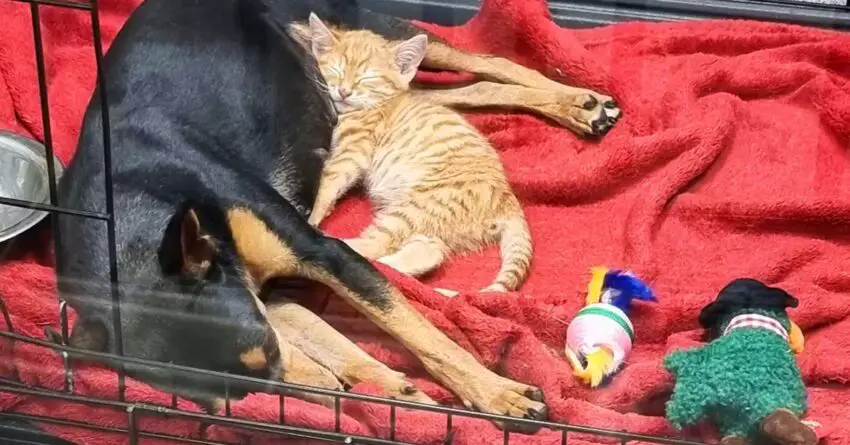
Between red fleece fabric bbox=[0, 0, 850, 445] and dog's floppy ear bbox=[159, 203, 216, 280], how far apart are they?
7.4 inches

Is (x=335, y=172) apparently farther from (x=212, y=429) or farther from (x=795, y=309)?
(x=795, y=309)

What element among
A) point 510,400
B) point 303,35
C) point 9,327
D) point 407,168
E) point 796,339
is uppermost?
point 303,35

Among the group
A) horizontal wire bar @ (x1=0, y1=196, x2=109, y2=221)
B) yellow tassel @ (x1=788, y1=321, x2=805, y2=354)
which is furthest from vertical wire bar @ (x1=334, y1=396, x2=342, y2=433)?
yellow tassel @ (x1=788, y1=321, x2=805, y2=354)

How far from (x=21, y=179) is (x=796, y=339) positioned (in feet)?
4.78

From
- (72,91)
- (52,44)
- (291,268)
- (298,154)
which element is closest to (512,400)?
(291,268)

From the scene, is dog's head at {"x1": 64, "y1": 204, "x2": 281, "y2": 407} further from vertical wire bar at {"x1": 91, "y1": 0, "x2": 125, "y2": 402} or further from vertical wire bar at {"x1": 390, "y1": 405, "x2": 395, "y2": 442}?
vertical wire bar at {"x1": 390, "y1": 405, "x2": 395, "y2": 442}

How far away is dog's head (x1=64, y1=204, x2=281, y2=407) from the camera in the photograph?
1.69 metres

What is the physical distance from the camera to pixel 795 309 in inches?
Answer: 74.7

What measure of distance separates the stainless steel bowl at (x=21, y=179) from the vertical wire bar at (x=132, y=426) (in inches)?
18.2

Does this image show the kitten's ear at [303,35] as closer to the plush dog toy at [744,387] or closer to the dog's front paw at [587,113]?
the dog's front paw at [587,113]

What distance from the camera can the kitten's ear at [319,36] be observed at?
240 cm

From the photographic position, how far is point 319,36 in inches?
94.8

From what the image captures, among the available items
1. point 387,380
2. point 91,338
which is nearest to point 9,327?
point 91,338

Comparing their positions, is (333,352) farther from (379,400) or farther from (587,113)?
(587,113)
